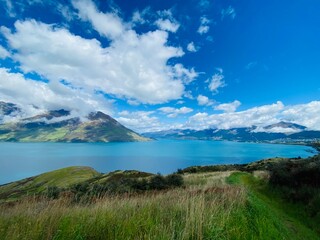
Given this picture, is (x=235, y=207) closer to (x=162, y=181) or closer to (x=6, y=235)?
(x=6, y=235)

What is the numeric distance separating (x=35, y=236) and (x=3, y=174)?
170196 mm

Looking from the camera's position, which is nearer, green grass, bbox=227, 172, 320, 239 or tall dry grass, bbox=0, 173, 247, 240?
tall dry grass, bbox=0, 173, 247, 240

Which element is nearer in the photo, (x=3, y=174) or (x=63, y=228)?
(x=63, y=228)

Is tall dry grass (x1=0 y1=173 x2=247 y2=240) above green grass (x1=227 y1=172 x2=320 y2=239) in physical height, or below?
above

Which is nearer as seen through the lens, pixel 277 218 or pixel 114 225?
pixel 114 225

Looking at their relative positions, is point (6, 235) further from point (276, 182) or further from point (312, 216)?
point (276, 182)

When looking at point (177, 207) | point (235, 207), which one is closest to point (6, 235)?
point (177, 207)

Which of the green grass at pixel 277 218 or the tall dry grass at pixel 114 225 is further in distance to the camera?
the green grass at pixel 277 218

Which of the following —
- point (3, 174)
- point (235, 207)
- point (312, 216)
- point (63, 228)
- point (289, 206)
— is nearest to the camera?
point (63, 228)

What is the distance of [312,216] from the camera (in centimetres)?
1588

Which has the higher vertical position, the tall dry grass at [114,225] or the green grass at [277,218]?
the tall dry grass at [114,225]

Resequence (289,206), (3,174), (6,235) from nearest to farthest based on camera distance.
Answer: (6,235) < (289,206) < (3,174)

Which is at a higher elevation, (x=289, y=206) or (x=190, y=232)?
(x=190, y=232)

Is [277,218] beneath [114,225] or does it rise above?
beneath
